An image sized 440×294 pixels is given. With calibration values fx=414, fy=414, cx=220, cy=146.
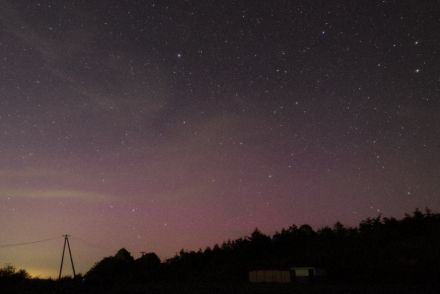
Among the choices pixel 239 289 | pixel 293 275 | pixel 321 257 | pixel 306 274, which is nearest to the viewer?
pixel 239 289

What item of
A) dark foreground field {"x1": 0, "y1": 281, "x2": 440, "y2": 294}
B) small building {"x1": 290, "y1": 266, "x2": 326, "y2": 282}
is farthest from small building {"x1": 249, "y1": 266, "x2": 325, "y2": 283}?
dark foreground field {"x1": 0, "y1": 281, "x2": 440, "y2": 294}

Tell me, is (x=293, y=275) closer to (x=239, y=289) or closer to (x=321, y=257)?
(x=239, y=289)

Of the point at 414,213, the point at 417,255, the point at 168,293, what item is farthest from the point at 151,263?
the point at 417,255

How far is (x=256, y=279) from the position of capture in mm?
39875

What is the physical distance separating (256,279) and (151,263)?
39398mm

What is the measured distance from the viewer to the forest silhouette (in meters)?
34.0

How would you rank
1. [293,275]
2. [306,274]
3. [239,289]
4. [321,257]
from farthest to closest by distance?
1. [321,257]
2. [293,275]
3. [306,274]
4. [239,289]

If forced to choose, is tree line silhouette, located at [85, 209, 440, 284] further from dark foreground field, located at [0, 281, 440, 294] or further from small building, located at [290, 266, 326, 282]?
dark foreground field, located at [0, 281, 440, 294]

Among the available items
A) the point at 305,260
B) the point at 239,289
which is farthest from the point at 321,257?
the point at 239,289

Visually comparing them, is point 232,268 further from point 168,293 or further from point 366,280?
point 366,280

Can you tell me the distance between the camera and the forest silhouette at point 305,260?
112 feet

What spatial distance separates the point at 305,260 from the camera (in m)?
46.6

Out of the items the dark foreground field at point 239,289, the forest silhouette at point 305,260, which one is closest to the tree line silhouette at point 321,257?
the forest silhouette at point 305,260

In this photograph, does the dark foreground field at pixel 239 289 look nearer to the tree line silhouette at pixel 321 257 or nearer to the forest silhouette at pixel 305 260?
the forest silhouette at pixel 305 260
